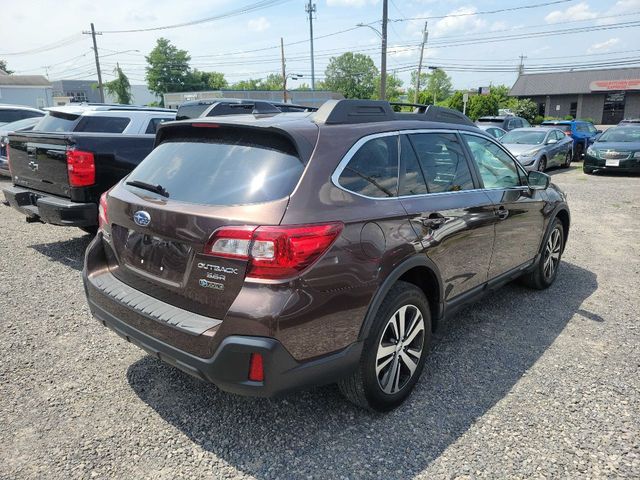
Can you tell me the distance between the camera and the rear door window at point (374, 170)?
265 cm

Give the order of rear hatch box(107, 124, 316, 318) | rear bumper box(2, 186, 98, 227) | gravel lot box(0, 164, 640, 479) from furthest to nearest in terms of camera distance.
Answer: rear bumper box(2, 186, 98, 227)
gravel lot box(0, 164, 640, 479)
rear hatch box(107, 124, 316, 318)

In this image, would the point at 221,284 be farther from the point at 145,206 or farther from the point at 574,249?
the point at 574,249

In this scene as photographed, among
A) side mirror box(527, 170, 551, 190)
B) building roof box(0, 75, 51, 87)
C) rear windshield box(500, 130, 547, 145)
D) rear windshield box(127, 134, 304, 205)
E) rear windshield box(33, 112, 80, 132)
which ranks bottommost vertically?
rear windshield box(500, 130, 547, 145)

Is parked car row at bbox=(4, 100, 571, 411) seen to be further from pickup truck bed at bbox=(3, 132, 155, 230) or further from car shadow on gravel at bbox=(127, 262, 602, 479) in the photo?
pickup truck bed at bbox=(3, 132, 155, 230)

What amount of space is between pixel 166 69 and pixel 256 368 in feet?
356

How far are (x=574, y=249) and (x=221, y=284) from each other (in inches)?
231

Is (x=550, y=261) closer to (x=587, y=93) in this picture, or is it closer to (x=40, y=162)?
(x=40, y=162)

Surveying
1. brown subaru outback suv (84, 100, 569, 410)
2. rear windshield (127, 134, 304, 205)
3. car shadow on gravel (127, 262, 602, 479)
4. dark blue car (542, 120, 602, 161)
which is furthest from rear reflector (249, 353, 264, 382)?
dark blue car (542, 120, 602, 161)

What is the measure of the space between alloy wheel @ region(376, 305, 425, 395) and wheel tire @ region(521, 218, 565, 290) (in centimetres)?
227

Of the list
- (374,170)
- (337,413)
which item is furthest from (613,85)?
(337,413)

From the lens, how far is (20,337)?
378 cm

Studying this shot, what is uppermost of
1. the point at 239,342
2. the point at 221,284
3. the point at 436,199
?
the point at 436,199

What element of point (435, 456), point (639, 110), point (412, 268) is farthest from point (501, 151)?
point (639, 110)

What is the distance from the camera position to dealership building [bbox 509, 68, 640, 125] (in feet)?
170
